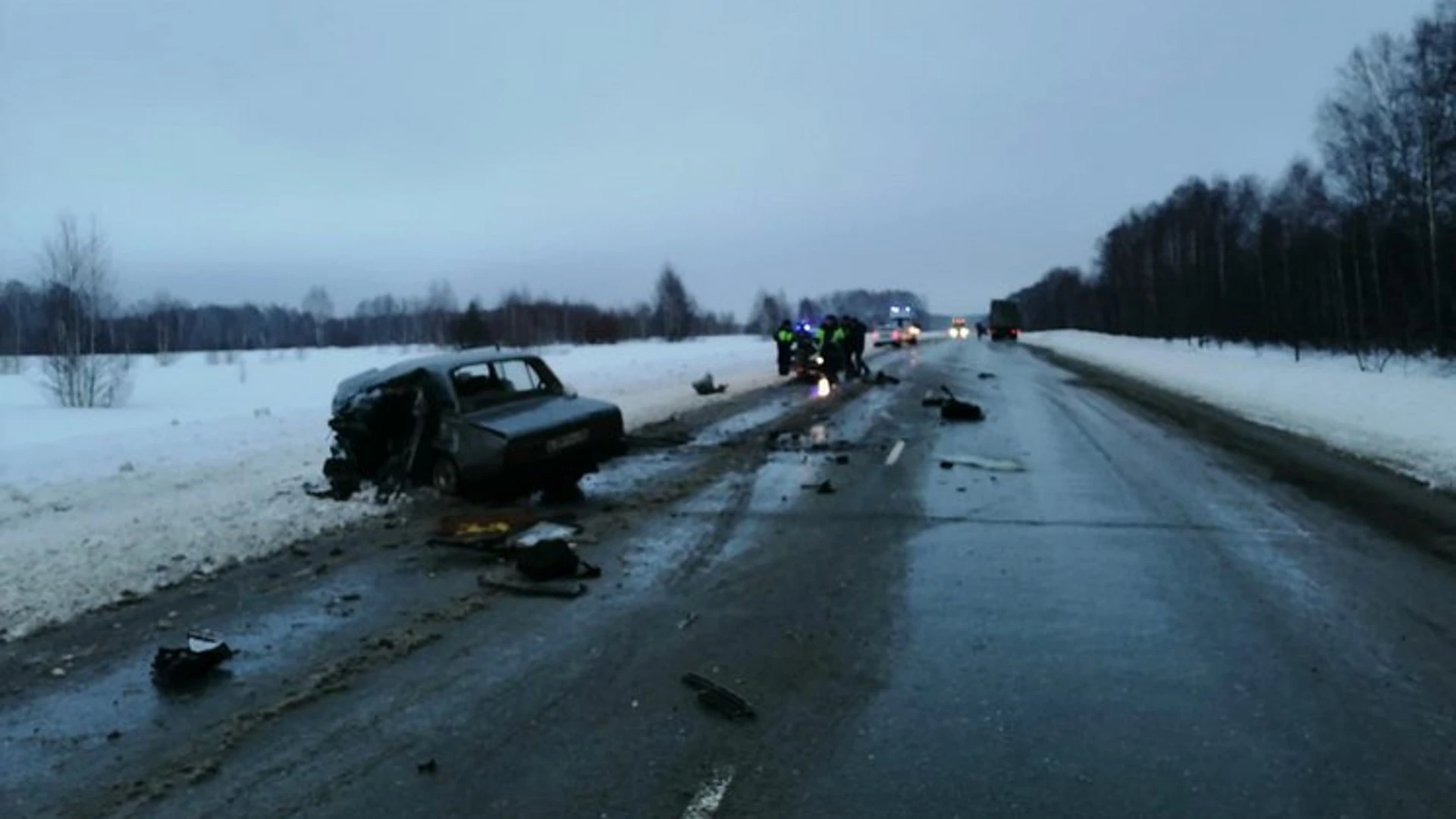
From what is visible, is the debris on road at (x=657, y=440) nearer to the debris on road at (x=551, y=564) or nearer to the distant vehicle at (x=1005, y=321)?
the debris on road at (x=551, y=564)

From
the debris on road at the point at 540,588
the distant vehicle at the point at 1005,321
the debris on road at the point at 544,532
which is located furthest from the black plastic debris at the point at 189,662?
the distant vehicle at the point at 1005,321

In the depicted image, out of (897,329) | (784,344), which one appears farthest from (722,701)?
(897,329)

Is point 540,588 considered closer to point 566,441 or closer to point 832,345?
point 566,441

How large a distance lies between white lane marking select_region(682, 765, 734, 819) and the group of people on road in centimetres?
2448

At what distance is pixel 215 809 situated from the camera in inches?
141

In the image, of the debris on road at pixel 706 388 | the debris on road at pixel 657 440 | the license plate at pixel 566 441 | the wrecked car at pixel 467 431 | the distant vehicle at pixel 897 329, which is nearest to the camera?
the wrecked car at pixel 467 431

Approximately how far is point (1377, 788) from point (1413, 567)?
398 centimetres

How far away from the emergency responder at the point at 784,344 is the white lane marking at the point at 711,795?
28.3 m

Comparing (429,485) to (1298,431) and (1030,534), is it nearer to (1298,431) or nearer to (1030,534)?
(1030,534)

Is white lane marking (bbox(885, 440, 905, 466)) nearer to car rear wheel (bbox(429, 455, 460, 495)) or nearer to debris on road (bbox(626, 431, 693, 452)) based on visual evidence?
debris on road (bbox(626, 431, 693, 452))

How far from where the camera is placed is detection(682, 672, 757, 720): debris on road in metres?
4.38

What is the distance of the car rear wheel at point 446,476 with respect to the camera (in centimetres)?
1015

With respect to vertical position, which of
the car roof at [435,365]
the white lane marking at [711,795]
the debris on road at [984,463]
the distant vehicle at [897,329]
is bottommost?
the white lane marking at [711,795]

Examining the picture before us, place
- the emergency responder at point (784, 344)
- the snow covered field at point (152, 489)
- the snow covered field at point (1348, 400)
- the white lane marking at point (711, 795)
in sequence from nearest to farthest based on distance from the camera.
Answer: the white lane marking at point (711, 795) < the snow covered field at point (152, 489) < the snow covered field at point (1348, 400) < the emergency responder at point (784, 344)
